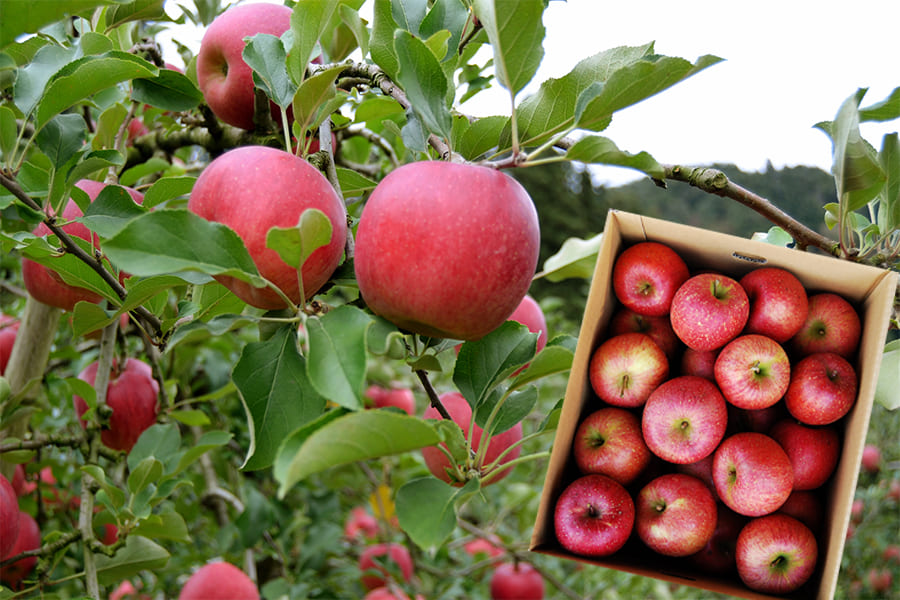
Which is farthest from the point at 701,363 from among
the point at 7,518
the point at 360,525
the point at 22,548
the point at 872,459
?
the point at 872,459

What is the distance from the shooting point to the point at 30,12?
1.62 ft

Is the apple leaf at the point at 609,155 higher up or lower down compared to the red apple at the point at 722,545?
higher up

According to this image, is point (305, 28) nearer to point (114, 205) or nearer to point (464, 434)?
point (114, 205)

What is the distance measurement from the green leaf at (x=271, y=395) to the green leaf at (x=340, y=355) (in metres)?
0.05

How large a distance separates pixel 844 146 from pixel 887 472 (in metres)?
3.32

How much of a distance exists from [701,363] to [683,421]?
70mm

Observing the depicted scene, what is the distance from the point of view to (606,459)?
524 mm

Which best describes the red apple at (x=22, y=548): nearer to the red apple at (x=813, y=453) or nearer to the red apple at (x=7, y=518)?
the red apple at (x=7, y=518)

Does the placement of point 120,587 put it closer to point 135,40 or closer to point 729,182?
point 135,40

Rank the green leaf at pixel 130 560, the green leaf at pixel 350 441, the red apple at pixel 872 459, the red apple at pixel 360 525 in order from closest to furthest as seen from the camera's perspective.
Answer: the green leaf at pixel 350 441
the green leaf at pixel 130 560
the red apple at pixel 360 525
the red apple at pixel 872 459

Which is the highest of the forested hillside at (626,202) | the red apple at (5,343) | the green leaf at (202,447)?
the green leaf at (202,447)

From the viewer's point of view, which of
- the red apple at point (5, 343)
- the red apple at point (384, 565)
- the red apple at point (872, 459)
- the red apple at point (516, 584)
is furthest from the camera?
the red apple at point (872, 459)

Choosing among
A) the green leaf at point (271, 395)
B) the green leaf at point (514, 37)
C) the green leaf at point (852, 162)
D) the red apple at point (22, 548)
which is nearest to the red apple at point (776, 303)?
the green leaf at point (852, 162)

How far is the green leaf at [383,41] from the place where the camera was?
543 millimetres
